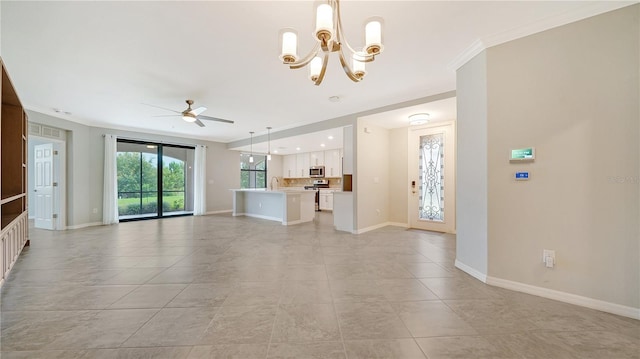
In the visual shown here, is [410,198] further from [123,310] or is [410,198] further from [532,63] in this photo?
[123,310]

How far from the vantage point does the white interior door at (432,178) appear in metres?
5.29

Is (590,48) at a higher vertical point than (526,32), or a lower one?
lower

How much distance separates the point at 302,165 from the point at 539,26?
8364mm

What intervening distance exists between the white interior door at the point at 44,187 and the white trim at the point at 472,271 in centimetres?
859

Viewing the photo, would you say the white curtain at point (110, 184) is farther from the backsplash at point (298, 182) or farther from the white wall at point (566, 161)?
the white wall at point (566, 161)

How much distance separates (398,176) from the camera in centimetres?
600

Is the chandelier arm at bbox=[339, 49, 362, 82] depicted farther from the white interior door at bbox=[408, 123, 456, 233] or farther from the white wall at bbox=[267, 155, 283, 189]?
the white wall at bbox=[267, 155, 283, 189]

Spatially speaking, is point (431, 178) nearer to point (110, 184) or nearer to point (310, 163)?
point (310, 163)

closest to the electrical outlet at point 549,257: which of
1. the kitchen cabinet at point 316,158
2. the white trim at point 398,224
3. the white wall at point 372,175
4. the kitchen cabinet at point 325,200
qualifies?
the white wall at point 372,175

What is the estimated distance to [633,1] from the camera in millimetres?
1993

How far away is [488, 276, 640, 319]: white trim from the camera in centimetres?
200

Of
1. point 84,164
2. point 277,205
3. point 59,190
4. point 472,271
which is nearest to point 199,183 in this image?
point 84,164

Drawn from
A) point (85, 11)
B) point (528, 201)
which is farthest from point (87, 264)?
point (528, 201)

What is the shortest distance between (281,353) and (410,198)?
16.4 ft
